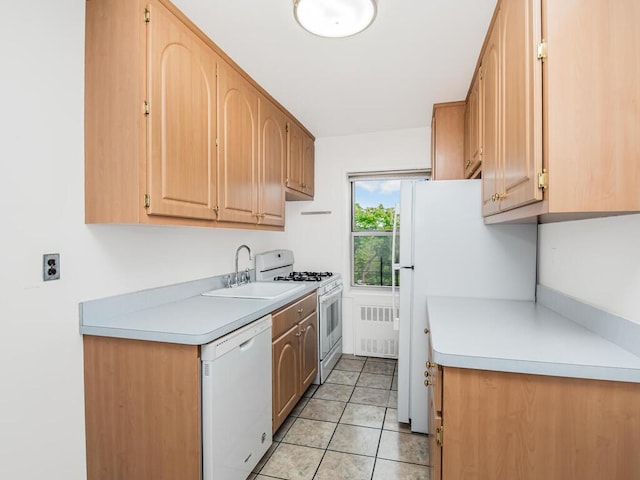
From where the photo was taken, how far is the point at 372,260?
12.5 ft

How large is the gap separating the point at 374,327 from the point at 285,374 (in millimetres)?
1597

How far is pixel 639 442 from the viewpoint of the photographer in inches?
40.2

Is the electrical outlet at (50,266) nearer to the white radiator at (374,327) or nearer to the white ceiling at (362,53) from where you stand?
the white ceiling at (362,53)

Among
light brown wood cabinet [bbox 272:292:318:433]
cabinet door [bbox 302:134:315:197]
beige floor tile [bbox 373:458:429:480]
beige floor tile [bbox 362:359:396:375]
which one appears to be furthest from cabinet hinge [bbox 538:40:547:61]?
beige floor tile [bbox 362:359:396:375]

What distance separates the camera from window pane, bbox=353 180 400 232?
378 centimetres

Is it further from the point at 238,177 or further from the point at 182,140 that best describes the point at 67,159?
the point at 238,177

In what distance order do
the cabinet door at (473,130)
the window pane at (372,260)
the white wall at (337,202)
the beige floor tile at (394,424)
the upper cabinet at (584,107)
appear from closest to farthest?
the upper cabinet at (584,107), the cabinet door at (473,130), the beige floor tile at (394,424), the white wall at (337,202), the window pane at (372,260)

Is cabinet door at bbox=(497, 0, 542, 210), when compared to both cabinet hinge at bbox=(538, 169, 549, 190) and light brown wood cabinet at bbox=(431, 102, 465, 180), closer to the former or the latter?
cabinet hinge at bbox=(538, 169, 549, 190)

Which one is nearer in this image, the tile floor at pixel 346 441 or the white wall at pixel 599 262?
the white wall at pixel 599 262

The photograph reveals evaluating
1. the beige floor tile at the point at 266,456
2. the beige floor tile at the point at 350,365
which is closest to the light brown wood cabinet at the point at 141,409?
the beige floor tile at the point at 266,456

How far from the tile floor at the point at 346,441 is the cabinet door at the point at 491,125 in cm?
151

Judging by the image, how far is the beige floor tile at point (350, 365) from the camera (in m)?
3.40

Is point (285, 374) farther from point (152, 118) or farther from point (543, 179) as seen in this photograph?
point (543, 179)

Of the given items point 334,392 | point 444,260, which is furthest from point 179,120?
point 334,392
